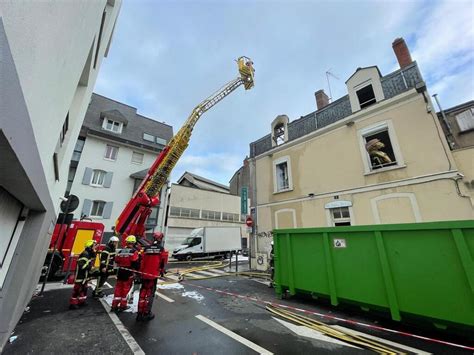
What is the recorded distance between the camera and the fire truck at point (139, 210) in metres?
9.12

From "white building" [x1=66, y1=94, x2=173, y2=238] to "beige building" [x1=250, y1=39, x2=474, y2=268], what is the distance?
13444 mm

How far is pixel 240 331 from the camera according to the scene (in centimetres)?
408

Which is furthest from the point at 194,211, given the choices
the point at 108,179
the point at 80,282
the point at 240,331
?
the point at 240,331

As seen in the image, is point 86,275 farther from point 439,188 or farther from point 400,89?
point 400,89

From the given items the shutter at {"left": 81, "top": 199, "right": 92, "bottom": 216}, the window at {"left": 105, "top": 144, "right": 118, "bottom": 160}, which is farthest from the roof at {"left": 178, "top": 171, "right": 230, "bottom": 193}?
the shutter at {"left": 81, "top": 199, "right": 92, "bottom": 216}

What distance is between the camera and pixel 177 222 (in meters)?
23.0

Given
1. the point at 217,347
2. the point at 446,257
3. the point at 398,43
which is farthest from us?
the point at 398,43

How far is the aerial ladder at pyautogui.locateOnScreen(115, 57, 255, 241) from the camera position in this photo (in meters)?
9.33

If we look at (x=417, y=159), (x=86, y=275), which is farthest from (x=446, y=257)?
(x=86, y=275)

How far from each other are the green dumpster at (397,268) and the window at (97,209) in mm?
17977

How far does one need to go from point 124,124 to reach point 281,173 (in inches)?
733

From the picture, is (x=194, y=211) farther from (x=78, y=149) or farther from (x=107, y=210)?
(x=78, y=149)

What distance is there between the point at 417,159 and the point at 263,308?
7.93m

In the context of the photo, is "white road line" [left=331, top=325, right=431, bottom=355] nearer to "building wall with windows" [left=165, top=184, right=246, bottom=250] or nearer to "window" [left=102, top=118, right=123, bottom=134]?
"building wall with windows" [left=165, top=184, right=246, bottom=250]
